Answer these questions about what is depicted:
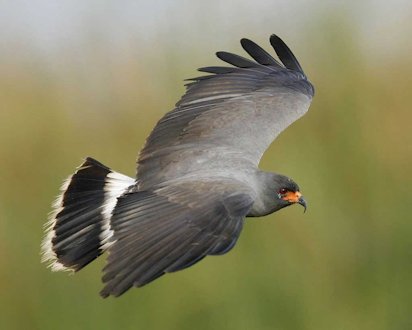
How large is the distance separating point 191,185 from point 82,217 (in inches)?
42.8

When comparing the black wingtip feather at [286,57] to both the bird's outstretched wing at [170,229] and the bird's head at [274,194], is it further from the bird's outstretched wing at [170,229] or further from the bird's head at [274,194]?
the bird's outstretched wing at [170,229]

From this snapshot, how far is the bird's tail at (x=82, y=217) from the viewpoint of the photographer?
332 inches

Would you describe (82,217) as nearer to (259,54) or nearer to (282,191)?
(282,191)

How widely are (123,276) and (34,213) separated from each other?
2.12 meters

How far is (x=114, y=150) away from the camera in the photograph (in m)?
9.52

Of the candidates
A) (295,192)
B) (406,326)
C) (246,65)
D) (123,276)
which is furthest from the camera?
(246,65)

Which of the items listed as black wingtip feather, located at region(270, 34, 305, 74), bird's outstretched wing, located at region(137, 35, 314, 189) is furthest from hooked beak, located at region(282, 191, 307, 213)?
black wingtip feather, located at region(270, 34, 305, 74)

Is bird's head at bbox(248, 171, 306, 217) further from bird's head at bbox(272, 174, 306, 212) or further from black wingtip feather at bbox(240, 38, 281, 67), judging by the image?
black wingtip feather at bbox(240, 38, 281, 67)

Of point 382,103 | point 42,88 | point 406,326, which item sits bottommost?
point 406,326

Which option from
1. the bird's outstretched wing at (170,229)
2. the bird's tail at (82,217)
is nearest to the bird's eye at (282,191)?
the bird's outstretched wing at (170,229)

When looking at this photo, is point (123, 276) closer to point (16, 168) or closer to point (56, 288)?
point (56, 288)

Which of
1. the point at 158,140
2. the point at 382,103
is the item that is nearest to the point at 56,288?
the point at 158,140

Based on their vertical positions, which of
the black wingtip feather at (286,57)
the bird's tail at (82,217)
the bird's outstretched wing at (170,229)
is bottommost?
the bird's outstretched wing at (170,229)

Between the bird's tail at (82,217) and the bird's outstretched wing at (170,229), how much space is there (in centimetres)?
64
